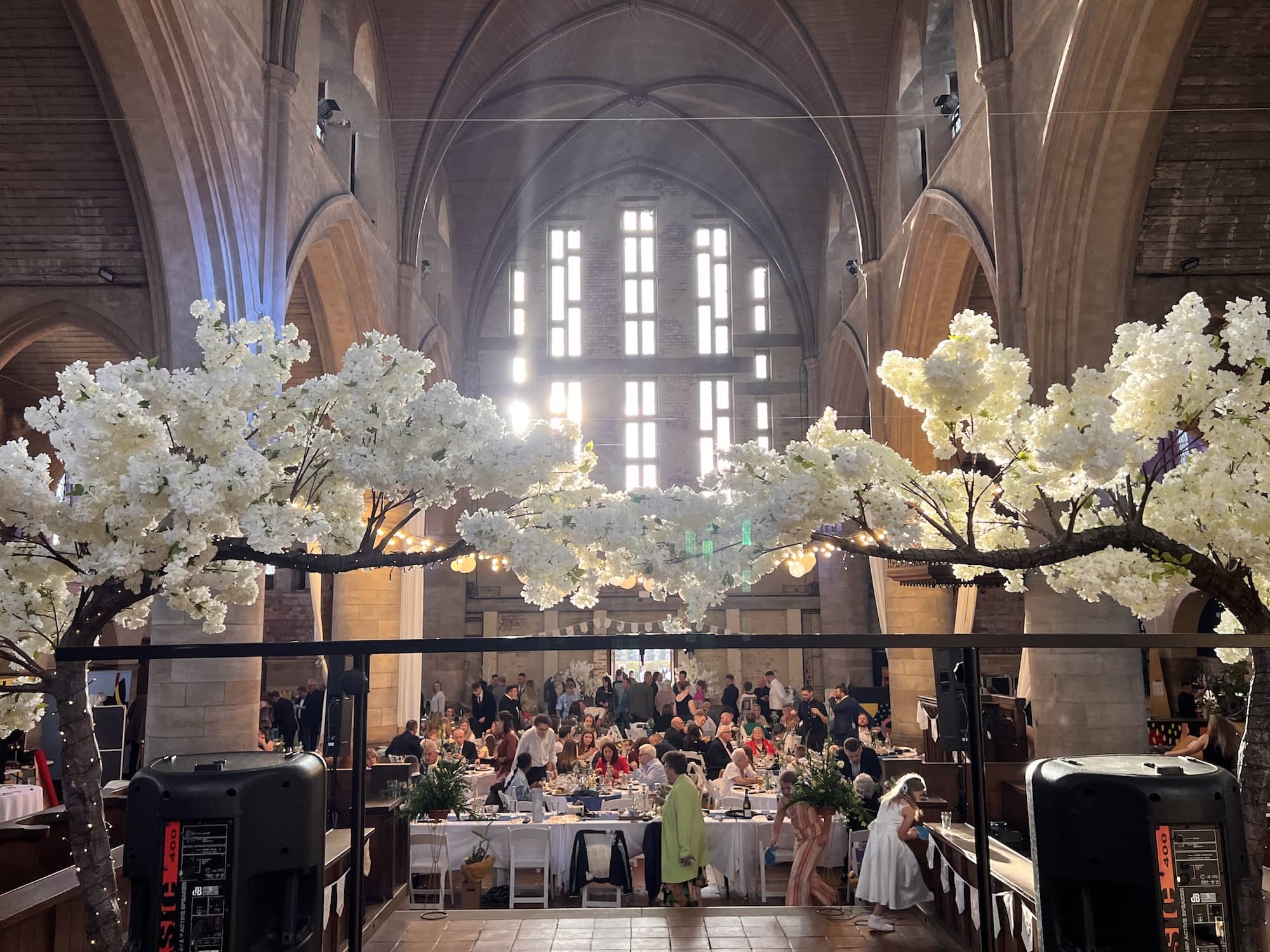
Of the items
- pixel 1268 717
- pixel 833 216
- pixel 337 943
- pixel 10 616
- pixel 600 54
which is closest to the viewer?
pixel 1268 717

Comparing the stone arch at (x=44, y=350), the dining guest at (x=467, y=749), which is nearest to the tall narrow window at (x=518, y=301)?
the stone arch at (x=44, y=350)

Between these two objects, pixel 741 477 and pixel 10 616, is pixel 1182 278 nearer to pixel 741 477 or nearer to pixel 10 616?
pixel 741 477

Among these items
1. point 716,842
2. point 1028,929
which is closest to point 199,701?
point 716,842

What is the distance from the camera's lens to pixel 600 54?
18500 mm

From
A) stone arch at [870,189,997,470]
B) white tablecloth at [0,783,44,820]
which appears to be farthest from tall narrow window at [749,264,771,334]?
white tablecloth at [0,783,44,820]

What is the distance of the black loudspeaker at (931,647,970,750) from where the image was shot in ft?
8.29

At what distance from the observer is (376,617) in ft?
47.2

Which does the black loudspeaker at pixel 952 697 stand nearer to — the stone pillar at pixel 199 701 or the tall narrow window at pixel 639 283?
the stone pillar at pixel 199 701

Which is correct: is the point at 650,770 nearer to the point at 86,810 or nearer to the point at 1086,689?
the point at 1086,689

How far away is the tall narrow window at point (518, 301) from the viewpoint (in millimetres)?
22312

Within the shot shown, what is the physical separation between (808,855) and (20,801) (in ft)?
20.9

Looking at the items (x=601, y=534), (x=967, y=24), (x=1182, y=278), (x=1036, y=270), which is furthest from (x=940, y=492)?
(x=967, y=24)

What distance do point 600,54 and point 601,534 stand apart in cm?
1632

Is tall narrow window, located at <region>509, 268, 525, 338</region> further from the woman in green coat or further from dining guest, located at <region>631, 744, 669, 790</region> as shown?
the woman in green coat
